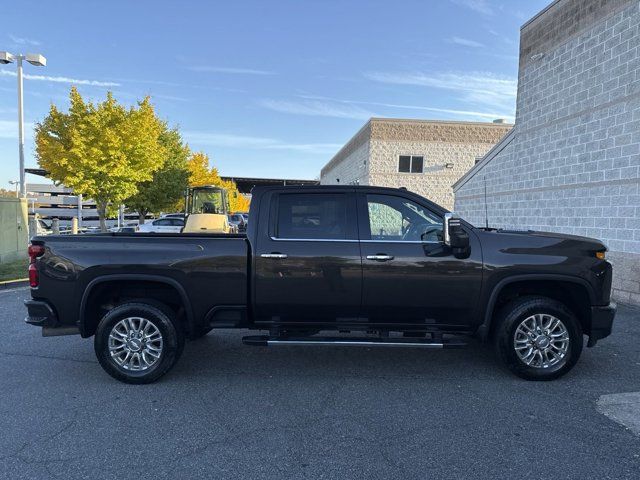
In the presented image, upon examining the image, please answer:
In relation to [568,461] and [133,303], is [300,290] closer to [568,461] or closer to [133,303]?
[133,303]

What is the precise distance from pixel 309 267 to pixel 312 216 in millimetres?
550

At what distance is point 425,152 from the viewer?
79.3ft

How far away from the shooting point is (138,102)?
19.9m

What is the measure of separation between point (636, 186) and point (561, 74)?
12.4 feet

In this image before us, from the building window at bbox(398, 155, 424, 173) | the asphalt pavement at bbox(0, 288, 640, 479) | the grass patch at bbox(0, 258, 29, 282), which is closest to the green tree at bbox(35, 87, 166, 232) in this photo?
the grass patch at bbox(0, 258, 29, 282)

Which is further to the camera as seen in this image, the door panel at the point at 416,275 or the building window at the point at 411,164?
the building window at the point at 411,164

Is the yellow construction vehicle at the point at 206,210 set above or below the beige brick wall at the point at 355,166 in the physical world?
below

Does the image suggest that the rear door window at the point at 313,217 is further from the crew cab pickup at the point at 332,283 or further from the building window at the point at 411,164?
the building window at the point at 411,164

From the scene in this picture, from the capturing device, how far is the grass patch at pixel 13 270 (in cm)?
995

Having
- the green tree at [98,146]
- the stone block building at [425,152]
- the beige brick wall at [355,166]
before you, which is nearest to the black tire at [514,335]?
the green tree at [98,146]

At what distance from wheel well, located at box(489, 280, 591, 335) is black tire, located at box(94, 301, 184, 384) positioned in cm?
323

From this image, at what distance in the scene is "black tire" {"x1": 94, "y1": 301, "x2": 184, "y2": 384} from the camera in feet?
14.0

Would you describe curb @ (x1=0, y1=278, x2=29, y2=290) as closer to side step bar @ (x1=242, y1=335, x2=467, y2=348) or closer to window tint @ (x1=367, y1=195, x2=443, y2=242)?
side step bar @ (x1=242, y1=335, x2=467, y2=348)

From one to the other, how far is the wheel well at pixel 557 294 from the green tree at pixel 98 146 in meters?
17.4
